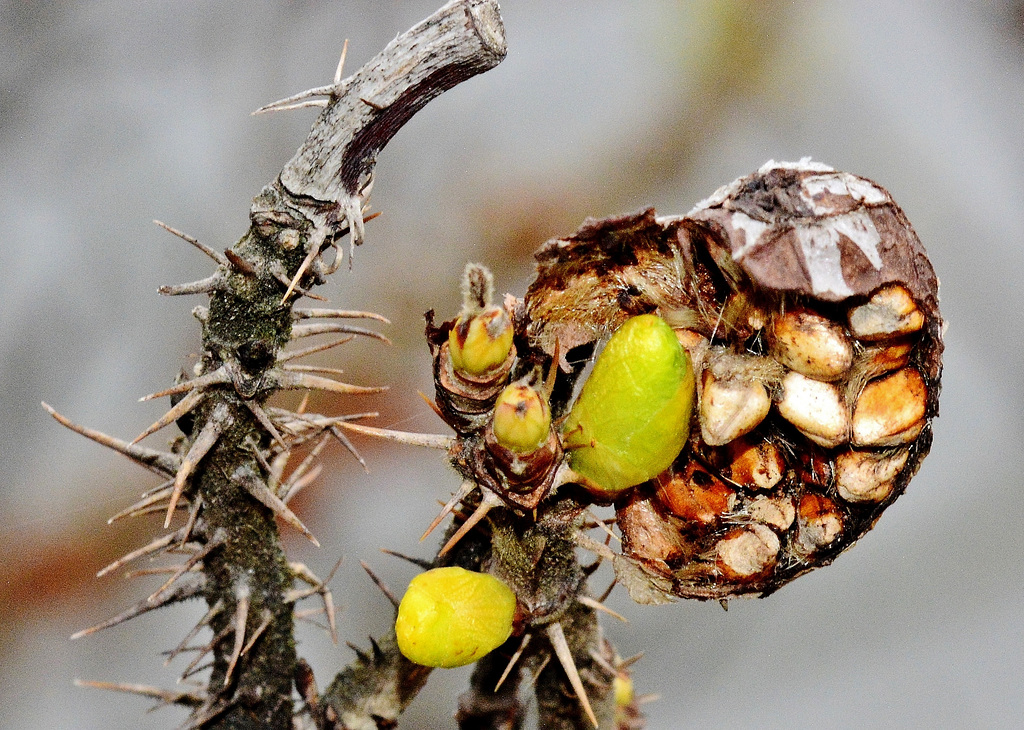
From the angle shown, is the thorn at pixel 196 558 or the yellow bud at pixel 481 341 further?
the thorn at pixel 196 558

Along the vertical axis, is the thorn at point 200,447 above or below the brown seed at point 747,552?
above

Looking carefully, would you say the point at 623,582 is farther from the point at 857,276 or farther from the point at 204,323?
the point at 204,323

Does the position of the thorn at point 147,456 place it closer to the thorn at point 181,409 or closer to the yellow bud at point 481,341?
the thorn at point 181,409

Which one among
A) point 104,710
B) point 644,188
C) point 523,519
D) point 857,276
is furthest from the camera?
point 644,188

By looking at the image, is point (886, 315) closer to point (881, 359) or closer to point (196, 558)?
point (881, 359)

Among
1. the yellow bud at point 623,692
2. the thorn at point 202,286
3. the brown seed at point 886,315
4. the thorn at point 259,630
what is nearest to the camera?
the brown seed at point 886,315

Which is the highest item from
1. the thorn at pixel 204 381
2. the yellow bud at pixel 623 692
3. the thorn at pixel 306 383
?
the thorn at pixel 204 381

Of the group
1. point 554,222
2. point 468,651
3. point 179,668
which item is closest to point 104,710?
point 179,668

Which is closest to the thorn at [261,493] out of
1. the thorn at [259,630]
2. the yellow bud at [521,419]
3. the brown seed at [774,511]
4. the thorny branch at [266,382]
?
the thorny branch at [266,382]
